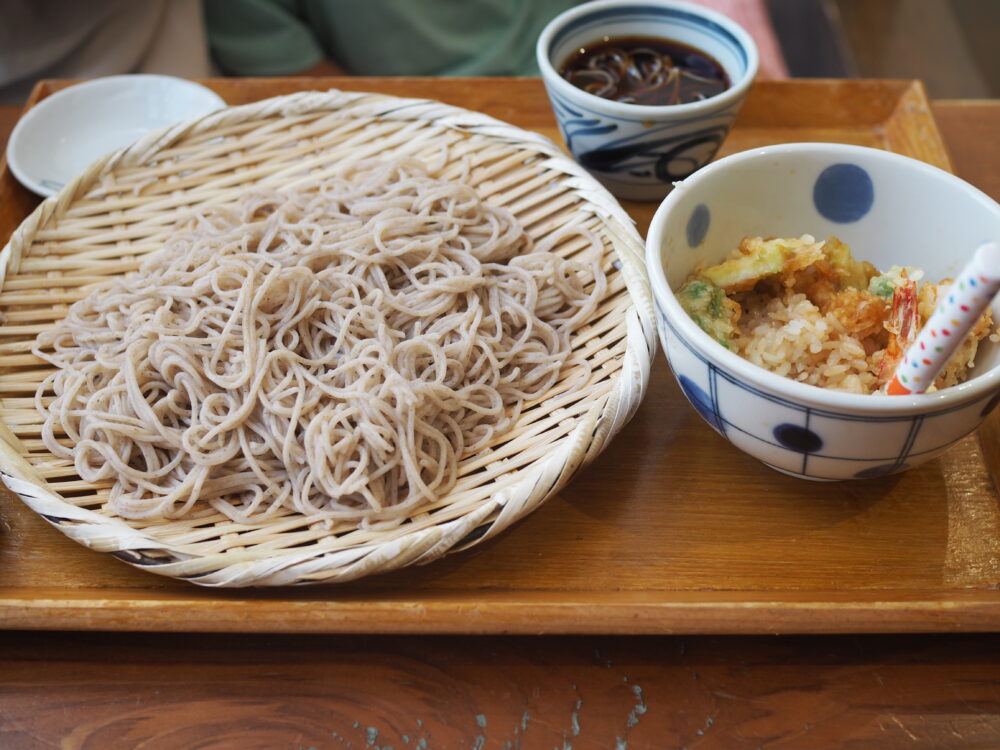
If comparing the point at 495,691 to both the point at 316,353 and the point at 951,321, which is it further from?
the point at 951,321

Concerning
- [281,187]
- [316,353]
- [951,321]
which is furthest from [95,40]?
[951,321]

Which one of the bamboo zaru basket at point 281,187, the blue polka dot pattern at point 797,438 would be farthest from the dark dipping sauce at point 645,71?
the blue polka dot pattern at point 797,438

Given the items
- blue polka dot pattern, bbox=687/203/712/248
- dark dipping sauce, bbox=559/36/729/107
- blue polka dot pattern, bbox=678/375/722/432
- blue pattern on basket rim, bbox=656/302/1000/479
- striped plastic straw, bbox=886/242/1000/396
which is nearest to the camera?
striped plastic straw, bbox=886/242/1000/396

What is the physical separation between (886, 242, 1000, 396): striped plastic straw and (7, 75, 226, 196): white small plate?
4.84 ft

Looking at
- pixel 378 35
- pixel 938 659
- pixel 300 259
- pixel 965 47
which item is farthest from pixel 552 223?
pixel 965 47

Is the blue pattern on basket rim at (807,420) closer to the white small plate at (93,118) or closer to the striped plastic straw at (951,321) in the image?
the striped plastic straw at (951,321)

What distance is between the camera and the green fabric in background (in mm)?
2355

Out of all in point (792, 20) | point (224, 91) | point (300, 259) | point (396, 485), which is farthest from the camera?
point (792, 20)

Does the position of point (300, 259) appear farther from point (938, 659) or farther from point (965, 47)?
point (965, 47)

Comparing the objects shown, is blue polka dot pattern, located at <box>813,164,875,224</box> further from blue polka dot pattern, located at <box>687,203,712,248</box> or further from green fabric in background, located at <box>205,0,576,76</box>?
green fabric in background, located at <box>205,0,576,76</box>

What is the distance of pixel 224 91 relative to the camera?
1.86m

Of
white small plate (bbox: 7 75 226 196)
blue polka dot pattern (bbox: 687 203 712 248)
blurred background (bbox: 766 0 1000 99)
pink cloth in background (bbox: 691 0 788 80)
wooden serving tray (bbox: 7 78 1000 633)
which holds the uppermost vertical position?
white small plate (bbox: 7 75 226 196)

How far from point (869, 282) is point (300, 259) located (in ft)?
2.76

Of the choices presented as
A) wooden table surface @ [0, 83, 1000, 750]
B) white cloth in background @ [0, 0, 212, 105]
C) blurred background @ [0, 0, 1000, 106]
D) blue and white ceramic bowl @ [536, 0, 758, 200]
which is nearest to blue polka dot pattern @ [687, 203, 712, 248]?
blue and white ceramic bowl @ [536, 0, 758, 200]
